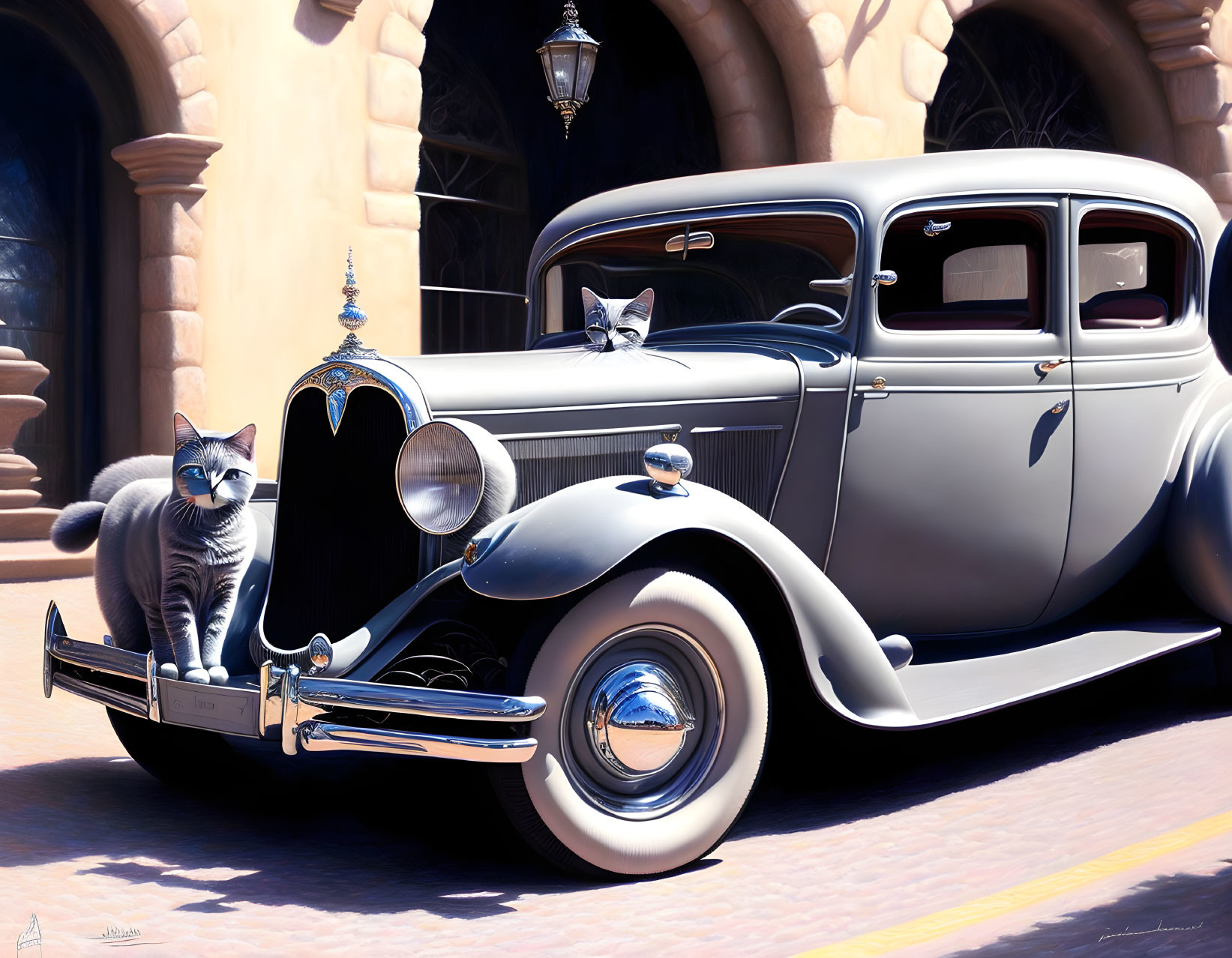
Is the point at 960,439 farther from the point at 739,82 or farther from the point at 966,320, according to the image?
the point at 739,82

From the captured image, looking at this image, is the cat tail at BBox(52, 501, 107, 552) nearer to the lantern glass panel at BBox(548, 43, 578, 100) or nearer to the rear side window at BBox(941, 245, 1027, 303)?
the rear side window at BBox(941, 245, 1027, 303)

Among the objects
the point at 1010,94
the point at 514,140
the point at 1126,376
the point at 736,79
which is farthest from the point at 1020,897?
the point at 1010,94

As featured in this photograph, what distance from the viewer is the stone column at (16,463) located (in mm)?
7562

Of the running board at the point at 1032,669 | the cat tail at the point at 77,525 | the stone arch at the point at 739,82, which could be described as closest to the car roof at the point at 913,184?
the running board at the point at 1032,669

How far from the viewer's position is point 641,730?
3102 mm

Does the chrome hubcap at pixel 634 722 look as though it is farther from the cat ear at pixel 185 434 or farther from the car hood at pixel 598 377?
the cat ear at pixel 185 434

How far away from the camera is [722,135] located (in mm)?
11359

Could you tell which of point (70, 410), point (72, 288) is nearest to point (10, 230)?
point (72, 288)

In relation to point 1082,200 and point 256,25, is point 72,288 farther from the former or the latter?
point 1082,200

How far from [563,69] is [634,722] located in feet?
24.5

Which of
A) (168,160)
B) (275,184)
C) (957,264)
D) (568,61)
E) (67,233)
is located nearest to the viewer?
(957,264)

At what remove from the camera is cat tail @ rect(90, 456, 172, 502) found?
4031 millimetres

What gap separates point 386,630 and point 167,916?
0.77 metres

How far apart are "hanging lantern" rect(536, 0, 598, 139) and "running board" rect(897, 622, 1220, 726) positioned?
643cm
